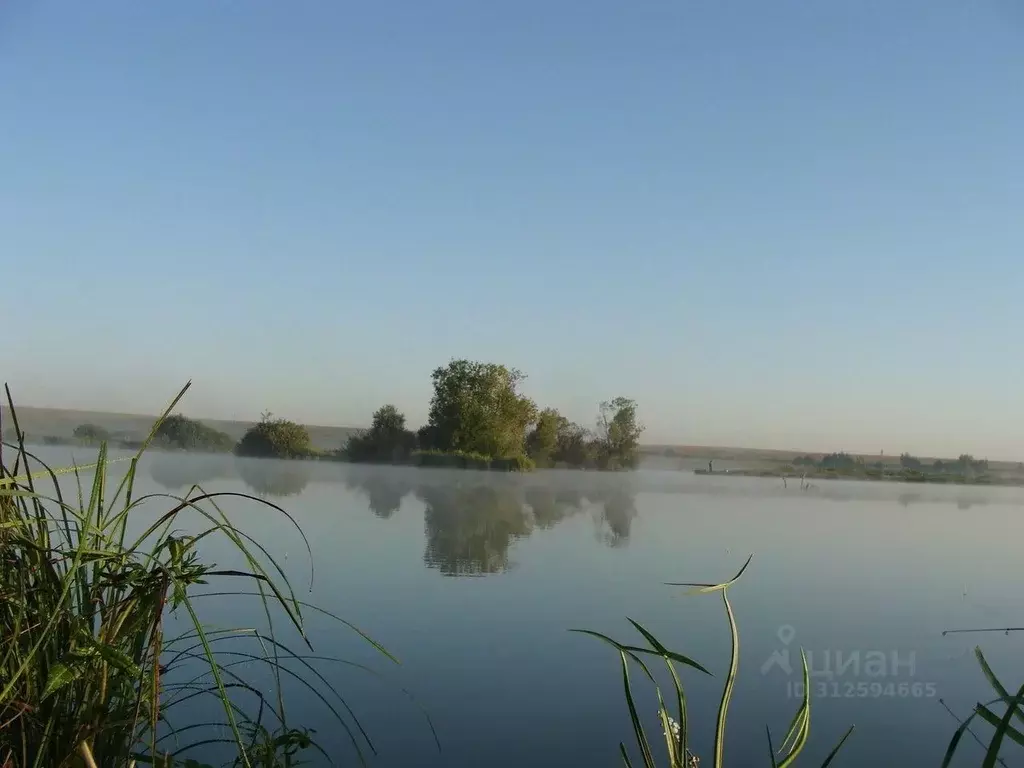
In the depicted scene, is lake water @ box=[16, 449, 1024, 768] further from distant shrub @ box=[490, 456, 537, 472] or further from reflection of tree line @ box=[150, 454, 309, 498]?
distant shrub @ box=[490, 456, 537, 472]

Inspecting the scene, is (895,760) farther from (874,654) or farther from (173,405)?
(173,405)

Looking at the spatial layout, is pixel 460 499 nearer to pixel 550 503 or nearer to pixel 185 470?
pixel 550 503

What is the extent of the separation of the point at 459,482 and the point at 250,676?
18.0ft

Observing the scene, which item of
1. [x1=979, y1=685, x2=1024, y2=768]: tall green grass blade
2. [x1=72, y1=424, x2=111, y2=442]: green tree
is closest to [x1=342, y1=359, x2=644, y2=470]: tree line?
[x1=72, y1=424, x2=111, y2=442]: green tree

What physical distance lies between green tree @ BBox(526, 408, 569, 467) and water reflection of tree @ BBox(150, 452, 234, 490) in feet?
8.10

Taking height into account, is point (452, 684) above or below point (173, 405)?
below

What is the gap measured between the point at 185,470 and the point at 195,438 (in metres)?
0.72

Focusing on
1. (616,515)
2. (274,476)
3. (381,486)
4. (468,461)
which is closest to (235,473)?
(274,476)

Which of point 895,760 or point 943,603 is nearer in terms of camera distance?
point 895,760

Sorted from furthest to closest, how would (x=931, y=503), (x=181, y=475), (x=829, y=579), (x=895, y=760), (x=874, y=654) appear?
(x=931, y=503) < (x=181, y=475) < (x=829, y=579) < (x=874, y=654) < (x=895, y=760)

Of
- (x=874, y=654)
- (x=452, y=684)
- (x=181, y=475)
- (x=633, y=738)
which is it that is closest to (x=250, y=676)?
(x=452, y=684)

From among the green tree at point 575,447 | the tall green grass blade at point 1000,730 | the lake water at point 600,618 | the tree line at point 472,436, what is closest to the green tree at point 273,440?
the tree line at point 472,436

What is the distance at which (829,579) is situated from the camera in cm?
333

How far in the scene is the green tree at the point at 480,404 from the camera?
662cm
